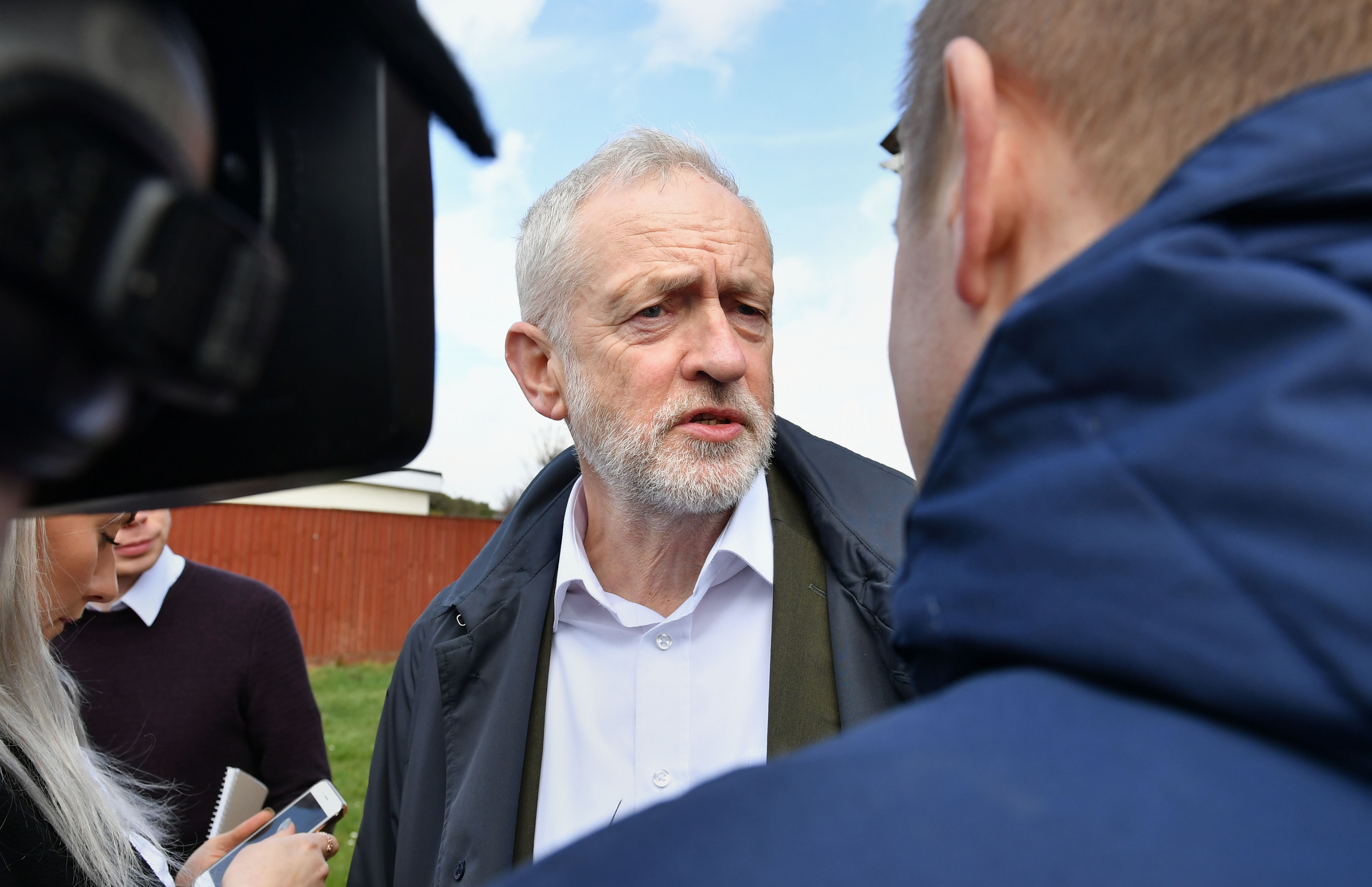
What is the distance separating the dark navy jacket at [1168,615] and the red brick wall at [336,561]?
48.4ft

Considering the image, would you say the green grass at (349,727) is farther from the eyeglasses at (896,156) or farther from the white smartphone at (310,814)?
the eyeglasses at (896,156)

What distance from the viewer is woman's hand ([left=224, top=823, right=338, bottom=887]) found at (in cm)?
192

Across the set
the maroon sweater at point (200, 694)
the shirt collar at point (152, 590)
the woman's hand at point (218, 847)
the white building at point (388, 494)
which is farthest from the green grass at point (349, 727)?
the white building at point (388, 494)

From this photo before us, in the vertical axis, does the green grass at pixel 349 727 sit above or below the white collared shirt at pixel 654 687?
below

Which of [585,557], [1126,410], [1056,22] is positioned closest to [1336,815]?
[1126,410]

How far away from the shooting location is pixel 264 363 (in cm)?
51

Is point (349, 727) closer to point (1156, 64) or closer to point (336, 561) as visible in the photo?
point (336, 561)

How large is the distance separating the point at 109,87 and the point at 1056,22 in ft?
2.22

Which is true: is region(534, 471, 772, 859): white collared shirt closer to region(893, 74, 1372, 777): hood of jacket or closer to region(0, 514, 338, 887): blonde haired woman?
region(0, 514, 338, 887): blonde haired woman

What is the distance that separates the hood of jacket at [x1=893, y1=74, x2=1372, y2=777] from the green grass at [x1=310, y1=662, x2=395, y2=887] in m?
3.77

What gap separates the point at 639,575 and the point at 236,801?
1.36m

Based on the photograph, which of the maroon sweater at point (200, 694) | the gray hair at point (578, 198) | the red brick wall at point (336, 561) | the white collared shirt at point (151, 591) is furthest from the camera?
the red brick wall at point (336, 561)

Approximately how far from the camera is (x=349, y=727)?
9.47 meters

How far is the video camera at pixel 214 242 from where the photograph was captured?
1.10 feet
